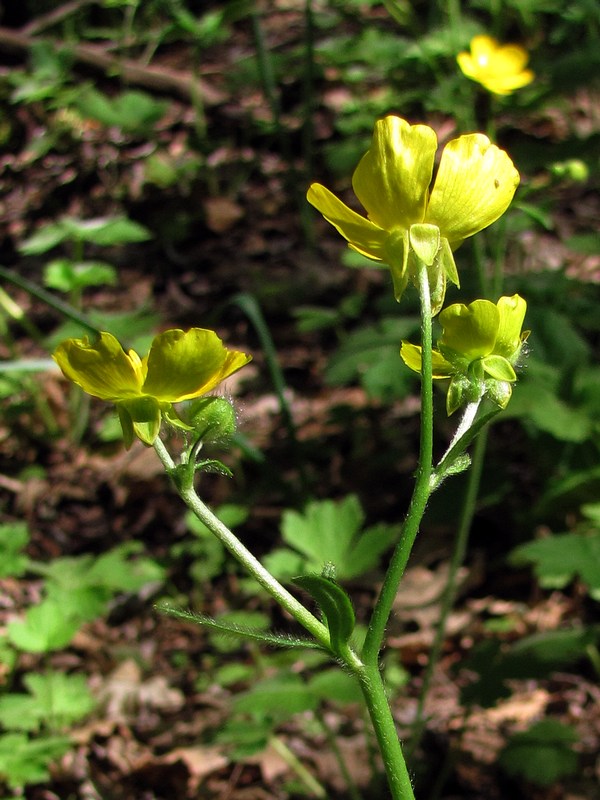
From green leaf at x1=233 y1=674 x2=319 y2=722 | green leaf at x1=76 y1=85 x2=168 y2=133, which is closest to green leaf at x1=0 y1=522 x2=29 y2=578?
green leaf at x1=233 y1=674 x2=319 y2=722

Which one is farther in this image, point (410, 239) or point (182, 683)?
point (182, 683)

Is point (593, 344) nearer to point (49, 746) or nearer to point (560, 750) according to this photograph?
point (560, 750)

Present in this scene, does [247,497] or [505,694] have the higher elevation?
[505,694]

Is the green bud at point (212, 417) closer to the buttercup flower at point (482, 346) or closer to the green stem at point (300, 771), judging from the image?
the buttercup flower at point (482, 346)

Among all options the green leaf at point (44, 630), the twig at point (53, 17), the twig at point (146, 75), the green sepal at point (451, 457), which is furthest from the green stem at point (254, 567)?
the twig at point (53, 17)

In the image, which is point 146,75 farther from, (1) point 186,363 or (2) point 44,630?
(1) point 186,363

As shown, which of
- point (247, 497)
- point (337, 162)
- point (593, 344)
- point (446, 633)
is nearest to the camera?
point (446, 633)

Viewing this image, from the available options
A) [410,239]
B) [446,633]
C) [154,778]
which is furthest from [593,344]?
[410,239]
